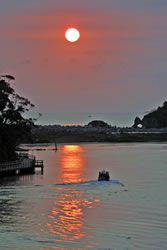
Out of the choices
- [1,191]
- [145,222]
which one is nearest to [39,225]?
[145,222]

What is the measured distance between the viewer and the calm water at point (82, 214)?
1425 inches

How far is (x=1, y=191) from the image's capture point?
58781 millimetres

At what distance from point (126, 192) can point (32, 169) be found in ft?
90.0

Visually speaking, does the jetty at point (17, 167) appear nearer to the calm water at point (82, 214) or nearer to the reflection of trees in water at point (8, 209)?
the calm water at point (82, 214)

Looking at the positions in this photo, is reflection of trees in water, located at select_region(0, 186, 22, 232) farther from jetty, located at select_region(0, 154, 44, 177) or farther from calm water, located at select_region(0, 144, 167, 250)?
jetty, located at select_region(0, 154, 44, 177)

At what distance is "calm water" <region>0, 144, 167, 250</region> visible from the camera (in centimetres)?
3619

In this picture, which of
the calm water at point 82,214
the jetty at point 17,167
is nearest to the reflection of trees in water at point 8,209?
the calm water at point 82,214

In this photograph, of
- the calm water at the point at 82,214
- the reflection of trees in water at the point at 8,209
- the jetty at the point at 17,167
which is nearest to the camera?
the calm water at the point at 82,214

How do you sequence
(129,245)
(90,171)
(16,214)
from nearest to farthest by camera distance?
(129,245), (16,214), (90,171)

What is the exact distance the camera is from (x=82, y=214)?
4559cm

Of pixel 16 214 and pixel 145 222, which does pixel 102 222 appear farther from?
pixel 16 214

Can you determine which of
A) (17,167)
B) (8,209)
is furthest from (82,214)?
(17,167)

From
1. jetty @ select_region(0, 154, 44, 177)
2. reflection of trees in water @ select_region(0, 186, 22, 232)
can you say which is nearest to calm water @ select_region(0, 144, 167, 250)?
reflection of trees in water @ select_region(0, 186, 22, 232)

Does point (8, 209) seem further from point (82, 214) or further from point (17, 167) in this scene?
point (17, 167)
